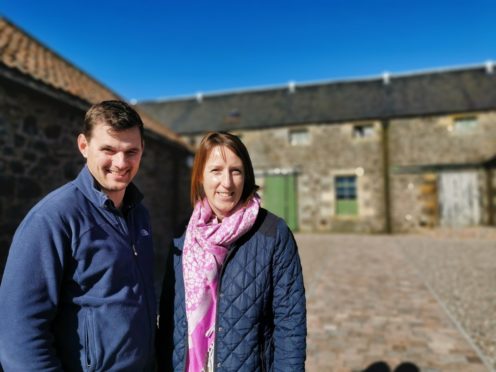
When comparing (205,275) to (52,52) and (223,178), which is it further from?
(52,52)

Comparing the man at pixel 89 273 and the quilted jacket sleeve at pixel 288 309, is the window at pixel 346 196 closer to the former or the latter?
the quilted jacket sleeve at pixel 288 309

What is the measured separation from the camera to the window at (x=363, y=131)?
14938 mm

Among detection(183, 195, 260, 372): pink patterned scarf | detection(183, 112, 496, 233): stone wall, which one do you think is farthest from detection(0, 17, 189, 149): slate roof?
detection(183, 112, 496, 233): stone wall

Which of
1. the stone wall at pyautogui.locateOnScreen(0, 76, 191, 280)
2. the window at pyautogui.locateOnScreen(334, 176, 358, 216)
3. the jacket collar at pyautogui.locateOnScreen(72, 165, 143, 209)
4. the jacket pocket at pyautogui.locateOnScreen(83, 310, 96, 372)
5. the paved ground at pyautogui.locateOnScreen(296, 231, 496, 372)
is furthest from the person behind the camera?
the window at pyautogui.locateOnScreen(334, 176, 358, 216)

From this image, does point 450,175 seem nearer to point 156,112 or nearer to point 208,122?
point 208,122

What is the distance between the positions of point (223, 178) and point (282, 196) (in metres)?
14.1

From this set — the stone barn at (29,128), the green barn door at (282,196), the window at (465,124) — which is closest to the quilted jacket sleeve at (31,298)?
the stone barn at (29,128)

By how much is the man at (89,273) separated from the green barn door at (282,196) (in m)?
13.9

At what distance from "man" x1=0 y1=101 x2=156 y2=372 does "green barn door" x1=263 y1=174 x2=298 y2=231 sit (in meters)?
13.9

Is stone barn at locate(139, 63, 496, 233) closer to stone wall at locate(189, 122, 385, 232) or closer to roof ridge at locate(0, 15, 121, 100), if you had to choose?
stone wall at locate(189, 122, 385, 232)

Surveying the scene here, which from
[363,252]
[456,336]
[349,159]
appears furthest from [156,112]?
[456,336]

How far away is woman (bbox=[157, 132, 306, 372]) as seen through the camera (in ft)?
4.88

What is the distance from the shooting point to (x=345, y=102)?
52.9 feet

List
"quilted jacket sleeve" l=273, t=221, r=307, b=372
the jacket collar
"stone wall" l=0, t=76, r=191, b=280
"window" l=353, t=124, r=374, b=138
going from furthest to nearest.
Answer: "window" l=353, t=124, r=374, b=138, "stone wall" l=0, t=76, r=191, b=280, "quilted jacket sleeve" l=273, t=221, r=307, b=372, the jacket collar
